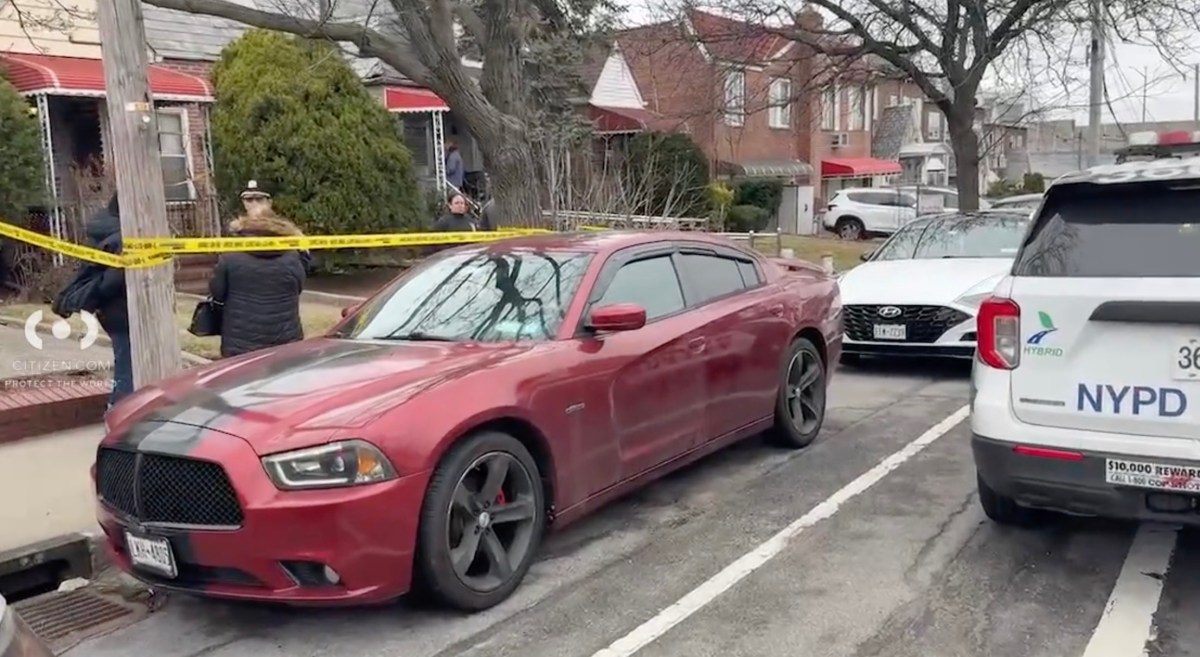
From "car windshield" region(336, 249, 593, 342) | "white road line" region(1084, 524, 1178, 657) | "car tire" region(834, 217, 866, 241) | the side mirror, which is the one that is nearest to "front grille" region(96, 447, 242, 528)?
"car windshield" region(336, 249, 593, 342)

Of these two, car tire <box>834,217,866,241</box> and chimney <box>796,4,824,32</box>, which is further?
car tire <box>834,217,866,241</box>

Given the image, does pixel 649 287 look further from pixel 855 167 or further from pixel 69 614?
pixel 855 167

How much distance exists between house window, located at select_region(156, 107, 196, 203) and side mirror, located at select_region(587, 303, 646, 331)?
14.3 metres

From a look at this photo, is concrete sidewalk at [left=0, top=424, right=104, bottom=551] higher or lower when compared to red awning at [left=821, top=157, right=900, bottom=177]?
lower

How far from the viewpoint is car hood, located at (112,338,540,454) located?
155 inches

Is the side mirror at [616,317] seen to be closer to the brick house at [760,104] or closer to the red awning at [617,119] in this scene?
the brick house at [760,104]

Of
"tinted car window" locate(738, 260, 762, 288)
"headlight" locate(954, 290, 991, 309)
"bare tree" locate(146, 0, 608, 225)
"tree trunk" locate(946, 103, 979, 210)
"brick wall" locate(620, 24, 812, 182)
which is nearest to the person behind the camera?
"tinted car window" locate(738, 260, 762, 288)

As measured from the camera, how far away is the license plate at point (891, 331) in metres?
8.89

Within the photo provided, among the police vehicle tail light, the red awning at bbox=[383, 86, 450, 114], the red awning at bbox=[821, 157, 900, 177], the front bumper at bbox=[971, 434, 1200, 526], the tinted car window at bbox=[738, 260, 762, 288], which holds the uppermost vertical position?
the red awning at bbox=[383, 86, 450, 114]

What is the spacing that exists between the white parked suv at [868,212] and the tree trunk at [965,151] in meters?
12.1

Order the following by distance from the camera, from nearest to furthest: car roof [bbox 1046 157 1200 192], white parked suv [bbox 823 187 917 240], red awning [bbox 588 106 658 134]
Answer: car roof [bbox 1046 157 1200 192]
red awning [bbox 588 106 658 134]
white parked suv [bbox 823 187 917 240]

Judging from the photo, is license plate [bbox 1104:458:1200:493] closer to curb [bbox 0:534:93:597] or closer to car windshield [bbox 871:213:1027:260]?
curb [bbox 0:534:93:597]

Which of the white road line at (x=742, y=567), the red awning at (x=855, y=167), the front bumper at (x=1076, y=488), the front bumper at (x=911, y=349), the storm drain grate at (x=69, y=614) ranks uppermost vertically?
the red awning at (x=855, y=167)

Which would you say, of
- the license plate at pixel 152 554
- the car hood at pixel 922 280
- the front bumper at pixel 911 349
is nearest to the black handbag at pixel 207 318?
the license plate at pixel 152 554
